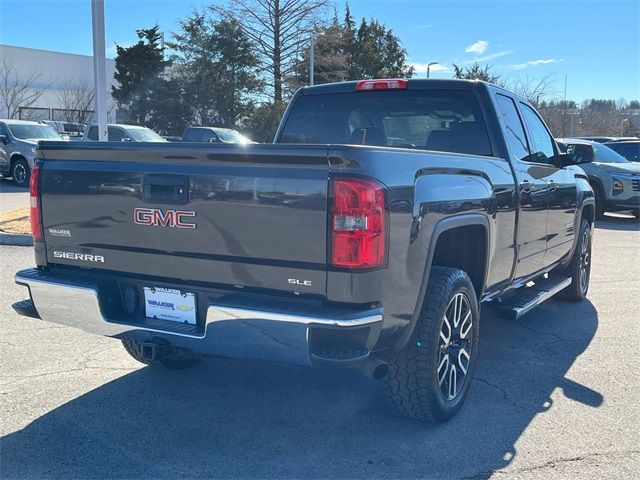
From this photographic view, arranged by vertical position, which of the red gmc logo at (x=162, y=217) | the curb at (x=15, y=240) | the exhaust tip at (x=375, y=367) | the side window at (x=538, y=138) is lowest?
the curb at (x=15, y=240)

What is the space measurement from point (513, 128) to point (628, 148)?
1335 centimetres

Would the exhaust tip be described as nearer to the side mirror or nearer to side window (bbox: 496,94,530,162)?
side window (bbox: 496,94,530,162)

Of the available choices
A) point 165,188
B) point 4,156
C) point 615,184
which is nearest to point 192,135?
point 4,156

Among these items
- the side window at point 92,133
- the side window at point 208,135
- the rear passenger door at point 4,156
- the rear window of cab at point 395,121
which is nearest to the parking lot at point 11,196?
the rear passenger door at point 4,156

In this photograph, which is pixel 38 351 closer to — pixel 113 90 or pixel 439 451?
pixel 439 451

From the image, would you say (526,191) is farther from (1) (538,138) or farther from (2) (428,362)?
(2) (428,362)

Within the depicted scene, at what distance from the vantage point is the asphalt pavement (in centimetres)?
317

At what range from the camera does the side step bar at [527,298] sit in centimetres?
455

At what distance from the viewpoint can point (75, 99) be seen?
3394 cm

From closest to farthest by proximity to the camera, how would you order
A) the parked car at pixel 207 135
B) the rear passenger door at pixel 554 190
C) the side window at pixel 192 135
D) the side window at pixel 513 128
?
the side window at pixel 513 128 < the rear passenger door at pixel 554 190 < the side window at pixel 192 135 < the parked car at pixel 207 135

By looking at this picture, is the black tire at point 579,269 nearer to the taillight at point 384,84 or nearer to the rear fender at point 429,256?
the taillight at point 384,84

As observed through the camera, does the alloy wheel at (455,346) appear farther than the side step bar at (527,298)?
No

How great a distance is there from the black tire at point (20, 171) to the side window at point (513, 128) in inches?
579

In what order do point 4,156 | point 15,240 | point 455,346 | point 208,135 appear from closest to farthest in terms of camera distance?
point 455,346
point 15,240
point 4,156
point 208,135
